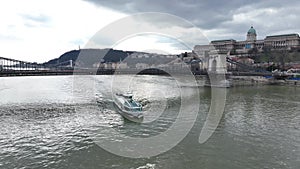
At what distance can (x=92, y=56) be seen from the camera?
1834 inches

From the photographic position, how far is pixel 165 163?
6363 millimetres

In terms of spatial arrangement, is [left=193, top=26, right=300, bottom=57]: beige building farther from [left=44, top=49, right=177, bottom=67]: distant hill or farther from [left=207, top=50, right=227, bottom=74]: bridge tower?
[left=207, top=50, right=227, bottom=74]: bridge tower

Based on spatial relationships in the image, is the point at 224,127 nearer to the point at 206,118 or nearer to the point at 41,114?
the point at 206,118

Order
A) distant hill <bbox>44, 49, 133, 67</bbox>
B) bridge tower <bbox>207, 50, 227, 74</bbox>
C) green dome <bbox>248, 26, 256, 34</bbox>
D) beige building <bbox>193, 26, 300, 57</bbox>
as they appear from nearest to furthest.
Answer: distant hill <bbox>44, 49, 133, 67</bbox>, bridge tower <bbox>207, 50, 227, 74</bbox>, beige building <bbox>193, 26, 300, 57</bbox>, green dome <bbox>248, 26, 256, 34</bbox>

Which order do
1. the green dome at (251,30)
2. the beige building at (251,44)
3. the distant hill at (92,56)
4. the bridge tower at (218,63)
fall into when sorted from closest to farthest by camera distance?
the distant hill at (92,56) < the bridge tower at (218,63) < the beige building at (251,44) < the green dome at (251,30)

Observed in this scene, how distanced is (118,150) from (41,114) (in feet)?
23.7

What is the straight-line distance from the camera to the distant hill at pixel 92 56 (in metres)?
46.0

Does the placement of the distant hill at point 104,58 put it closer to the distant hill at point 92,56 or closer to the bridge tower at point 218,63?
the distant hill at point 92,56

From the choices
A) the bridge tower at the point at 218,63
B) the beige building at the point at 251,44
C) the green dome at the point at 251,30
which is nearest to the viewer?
the bridge tower at the point at 218,63

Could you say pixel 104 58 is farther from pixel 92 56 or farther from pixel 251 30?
pixel 251 30

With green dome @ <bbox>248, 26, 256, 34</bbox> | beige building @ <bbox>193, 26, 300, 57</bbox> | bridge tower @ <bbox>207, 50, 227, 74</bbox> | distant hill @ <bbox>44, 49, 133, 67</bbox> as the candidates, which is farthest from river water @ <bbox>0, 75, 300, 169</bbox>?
green dome @ <bbox>248, 26, 256, 34</bbox>

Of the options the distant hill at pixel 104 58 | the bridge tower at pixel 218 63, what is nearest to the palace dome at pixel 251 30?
the distant hill at pixel 104 58

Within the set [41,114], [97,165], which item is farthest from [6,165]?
[41,114]

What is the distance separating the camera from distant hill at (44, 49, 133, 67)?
46000mm
